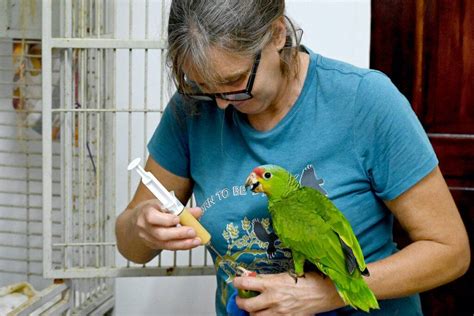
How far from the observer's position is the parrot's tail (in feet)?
3.49

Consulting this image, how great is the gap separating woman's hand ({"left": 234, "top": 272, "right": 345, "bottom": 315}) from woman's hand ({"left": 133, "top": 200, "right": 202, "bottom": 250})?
0.09 metres

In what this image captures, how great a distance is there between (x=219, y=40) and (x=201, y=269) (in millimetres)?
795

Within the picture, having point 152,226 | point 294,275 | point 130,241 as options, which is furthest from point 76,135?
point 294,275

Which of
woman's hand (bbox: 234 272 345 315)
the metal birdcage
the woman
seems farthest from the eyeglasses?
the metal birdcage

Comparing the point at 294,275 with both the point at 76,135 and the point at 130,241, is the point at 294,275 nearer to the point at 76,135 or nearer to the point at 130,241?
the point at 130,241

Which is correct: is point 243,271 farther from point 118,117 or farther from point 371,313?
point 118,117

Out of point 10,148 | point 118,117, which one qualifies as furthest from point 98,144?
point 10,148

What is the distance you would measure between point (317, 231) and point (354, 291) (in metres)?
0.10

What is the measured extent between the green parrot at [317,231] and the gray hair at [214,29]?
0.57 ft

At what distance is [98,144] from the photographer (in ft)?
5.81

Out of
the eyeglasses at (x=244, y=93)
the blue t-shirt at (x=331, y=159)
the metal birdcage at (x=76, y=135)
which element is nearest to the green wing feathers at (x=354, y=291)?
the blue t-shirt at (x=331, y=159)

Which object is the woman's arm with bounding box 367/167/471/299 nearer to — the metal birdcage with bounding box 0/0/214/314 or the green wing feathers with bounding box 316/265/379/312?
the green wing feathers with bounding box 316/265/379/312

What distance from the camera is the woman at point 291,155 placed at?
42.6 inches

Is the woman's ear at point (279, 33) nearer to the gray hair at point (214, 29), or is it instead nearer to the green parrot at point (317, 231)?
the gray hair at point (214, 29)
